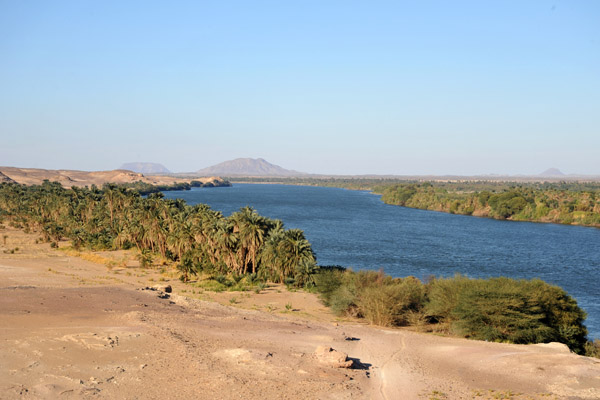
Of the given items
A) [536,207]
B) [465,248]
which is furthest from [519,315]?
[536,207]

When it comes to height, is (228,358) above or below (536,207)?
below

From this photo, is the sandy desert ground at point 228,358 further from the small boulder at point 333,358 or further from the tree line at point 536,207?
the tree line at point 536,207

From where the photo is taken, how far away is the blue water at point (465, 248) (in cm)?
6812

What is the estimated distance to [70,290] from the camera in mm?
40031

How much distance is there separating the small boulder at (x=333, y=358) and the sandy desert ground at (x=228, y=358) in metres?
0.27

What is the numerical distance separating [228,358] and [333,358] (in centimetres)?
520

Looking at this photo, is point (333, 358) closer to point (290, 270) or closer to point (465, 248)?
point (290, 270)

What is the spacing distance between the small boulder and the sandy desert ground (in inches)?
→ 10.7

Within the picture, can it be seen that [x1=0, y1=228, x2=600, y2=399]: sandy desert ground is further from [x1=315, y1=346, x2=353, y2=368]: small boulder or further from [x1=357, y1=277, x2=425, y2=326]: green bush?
[x1=357, y1=277, x2=425, y2=326]: green bush

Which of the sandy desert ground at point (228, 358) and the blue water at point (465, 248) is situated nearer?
the sandy desert ground at point (228, 358)

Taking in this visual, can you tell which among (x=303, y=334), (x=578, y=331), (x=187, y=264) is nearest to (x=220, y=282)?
(x=187, y=264)

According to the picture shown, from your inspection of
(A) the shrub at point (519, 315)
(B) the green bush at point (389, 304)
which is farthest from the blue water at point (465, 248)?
(B) the green bush at point (389, 304)

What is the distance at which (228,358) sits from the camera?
25.3 metres

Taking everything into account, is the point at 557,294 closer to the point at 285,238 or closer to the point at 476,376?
the point at 476,376
